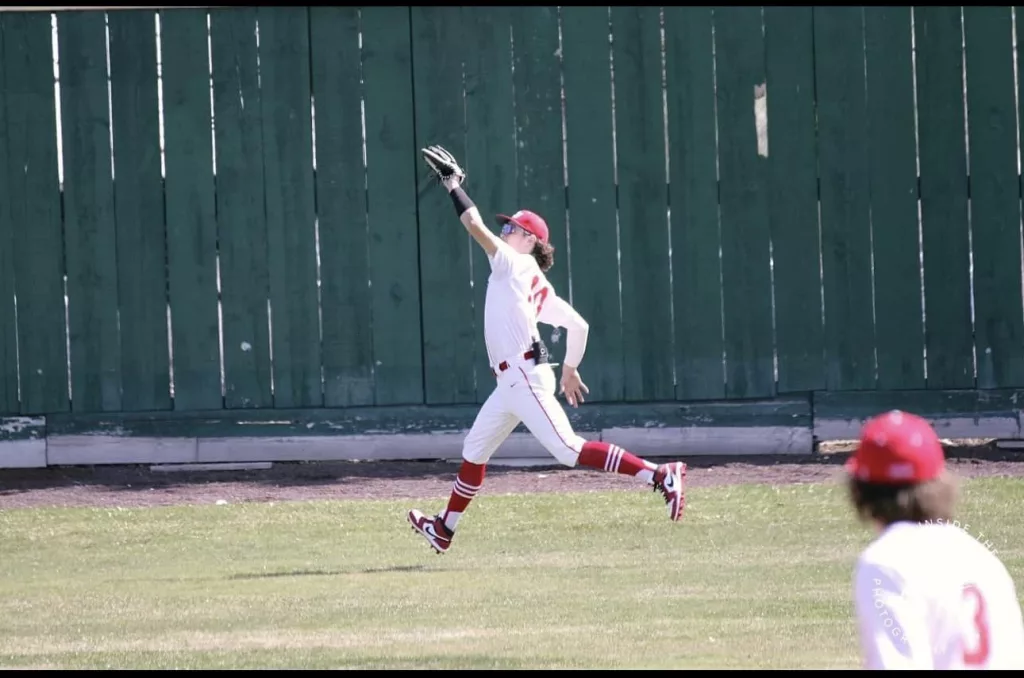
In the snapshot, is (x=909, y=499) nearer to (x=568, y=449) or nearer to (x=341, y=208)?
(x=568, y=449)

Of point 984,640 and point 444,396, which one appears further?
point 444,396

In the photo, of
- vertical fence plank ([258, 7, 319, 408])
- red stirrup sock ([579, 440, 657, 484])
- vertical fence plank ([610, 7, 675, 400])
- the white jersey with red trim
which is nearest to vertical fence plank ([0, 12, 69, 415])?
vertical fence plank ([258, 7, 319, 408])

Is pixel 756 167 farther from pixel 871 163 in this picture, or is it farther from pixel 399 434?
pixel 399 434

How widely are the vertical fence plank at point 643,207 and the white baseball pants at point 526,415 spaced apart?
4.03m

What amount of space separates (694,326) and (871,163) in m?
2.11

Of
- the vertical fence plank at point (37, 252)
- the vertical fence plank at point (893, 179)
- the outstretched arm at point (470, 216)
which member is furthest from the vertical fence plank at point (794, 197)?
the vertical fence plank at point (37, 252)

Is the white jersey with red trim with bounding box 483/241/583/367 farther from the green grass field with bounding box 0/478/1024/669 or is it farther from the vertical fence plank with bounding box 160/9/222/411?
the vertical fence plank with bounding box 160/9/222/411

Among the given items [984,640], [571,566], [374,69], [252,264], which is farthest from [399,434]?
[984,640]

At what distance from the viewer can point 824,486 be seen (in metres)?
11.3

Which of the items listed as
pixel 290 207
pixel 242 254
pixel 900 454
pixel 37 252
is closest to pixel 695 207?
pixel 290 207

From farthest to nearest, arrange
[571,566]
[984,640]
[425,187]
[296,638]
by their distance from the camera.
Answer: [425,187]
[571,566]
[296,638]
[984,640]

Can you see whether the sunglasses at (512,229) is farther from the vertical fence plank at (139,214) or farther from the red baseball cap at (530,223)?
the vertical fence plank at (139,214)

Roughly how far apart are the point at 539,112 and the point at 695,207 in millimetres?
1609

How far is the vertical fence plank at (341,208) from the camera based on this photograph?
13.0m
